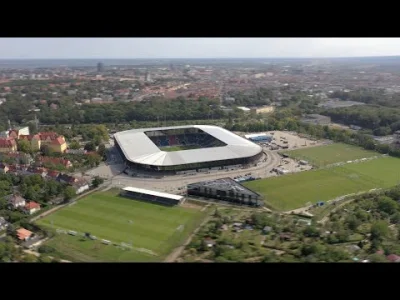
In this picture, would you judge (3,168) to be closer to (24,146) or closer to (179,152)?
(24,146)

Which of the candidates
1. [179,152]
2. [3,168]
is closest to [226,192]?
[179,152]

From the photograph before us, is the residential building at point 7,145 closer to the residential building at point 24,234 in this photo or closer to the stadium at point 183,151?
the stadium at point 183,151

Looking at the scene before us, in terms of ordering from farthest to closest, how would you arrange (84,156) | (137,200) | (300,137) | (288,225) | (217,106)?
(217,106) → (300,137) → (84,156) → (137,200) → (288,225)

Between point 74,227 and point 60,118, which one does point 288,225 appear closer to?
point 74,227

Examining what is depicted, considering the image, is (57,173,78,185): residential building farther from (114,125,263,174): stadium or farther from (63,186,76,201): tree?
(114,125,263,174): stadium

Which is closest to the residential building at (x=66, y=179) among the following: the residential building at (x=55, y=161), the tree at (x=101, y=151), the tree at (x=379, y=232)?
the residential building at (x=55, y=161)
